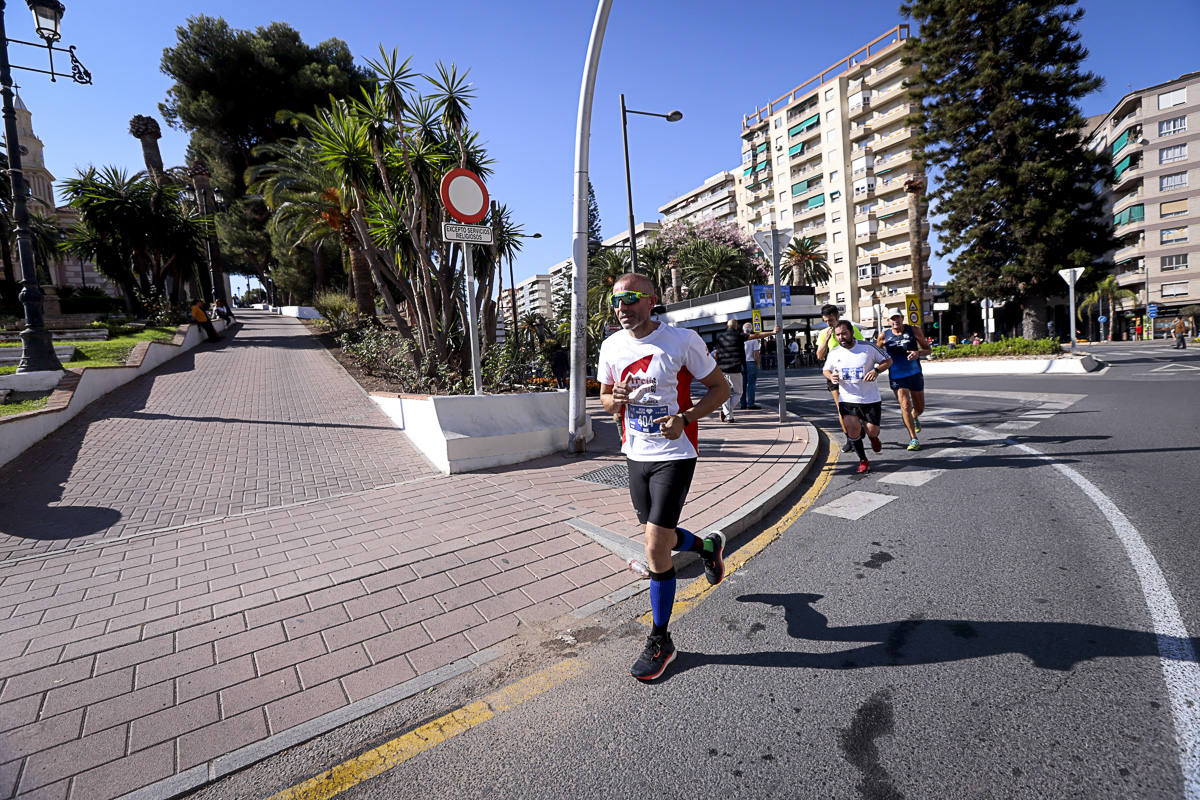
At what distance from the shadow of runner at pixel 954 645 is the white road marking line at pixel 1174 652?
0.7 inches

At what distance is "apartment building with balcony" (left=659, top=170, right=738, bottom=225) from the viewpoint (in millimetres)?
75000

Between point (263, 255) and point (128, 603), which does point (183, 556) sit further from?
point (263, 255)

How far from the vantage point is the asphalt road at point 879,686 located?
6.59 ft

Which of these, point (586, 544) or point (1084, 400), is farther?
point (1084, 400)

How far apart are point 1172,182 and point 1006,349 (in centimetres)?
4471

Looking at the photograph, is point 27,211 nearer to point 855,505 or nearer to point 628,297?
point 628,297

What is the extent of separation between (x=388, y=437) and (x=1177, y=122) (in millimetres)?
66188

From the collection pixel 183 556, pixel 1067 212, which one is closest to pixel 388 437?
pixel 183 556

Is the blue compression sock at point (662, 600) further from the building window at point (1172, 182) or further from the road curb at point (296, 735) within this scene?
the building window at point (1172, 182)

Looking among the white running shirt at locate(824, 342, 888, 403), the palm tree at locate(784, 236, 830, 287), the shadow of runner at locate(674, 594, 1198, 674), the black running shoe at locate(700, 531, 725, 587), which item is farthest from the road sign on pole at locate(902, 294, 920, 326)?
the palm tree at locate(784, 236, 830, 287)

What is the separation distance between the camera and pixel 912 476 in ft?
19.2

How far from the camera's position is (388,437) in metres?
8.28

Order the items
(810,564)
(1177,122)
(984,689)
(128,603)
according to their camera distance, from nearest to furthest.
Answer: (984,689) → (128,603) → (810,564) → (1177,122)

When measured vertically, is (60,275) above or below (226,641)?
above
